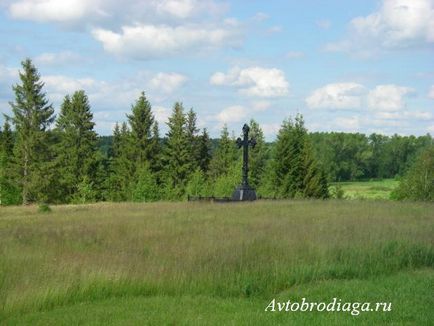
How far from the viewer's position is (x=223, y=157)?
63469 mm

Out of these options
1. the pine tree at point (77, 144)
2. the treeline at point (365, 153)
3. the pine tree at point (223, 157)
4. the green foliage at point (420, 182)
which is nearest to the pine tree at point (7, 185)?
the pine tree at point (77, 144)

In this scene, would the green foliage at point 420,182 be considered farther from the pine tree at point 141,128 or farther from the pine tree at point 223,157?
the pine tree at point 141,128

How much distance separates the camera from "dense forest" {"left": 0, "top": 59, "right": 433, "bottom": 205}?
1897 inches

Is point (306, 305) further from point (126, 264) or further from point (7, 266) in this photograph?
point (7, 266)

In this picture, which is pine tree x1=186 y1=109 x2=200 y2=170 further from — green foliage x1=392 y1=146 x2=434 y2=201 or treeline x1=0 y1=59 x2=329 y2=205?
green foliage x1=392 y1=146 x2=434 y2=201

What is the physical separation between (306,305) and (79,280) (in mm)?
3508

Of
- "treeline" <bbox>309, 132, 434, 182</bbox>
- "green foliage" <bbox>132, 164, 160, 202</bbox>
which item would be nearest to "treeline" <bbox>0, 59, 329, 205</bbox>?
"green foliage" <bbox>132, 164, 160, 202</bbox>

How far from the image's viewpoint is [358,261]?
10.1 metres

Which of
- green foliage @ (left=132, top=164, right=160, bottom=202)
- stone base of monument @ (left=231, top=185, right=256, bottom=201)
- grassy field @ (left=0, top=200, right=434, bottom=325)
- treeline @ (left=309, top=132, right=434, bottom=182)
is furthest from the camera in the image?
treeline @ (left=309, top=132, right=434, bottom=182)

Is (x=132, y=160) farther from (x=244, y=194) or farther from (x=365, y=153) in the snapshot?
(x=365, y=153)

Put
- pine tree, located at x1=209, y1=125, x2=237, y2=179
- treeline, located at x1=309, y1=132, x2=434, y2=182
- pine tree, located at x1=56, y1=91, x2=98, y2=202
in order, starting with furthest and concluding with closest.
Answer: treeline, located at x1=309, y1=132, x2=434, y2=182
pine tree, located at x1=209, y1=125, x2=237, y2=179
pine tree, located at x1=56, y1=91, x2=98, y2=202

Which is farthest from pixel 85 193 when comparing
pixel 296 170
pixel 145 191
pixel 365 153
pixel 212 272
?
pixel 365 153

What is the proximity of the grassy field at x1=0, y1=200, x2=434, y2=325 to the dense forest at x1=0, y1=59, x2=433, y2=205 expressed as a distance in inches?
1153

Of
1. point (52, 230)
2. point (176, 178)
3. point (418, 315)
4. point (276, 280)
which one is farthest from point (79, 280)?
point (176, 178)
